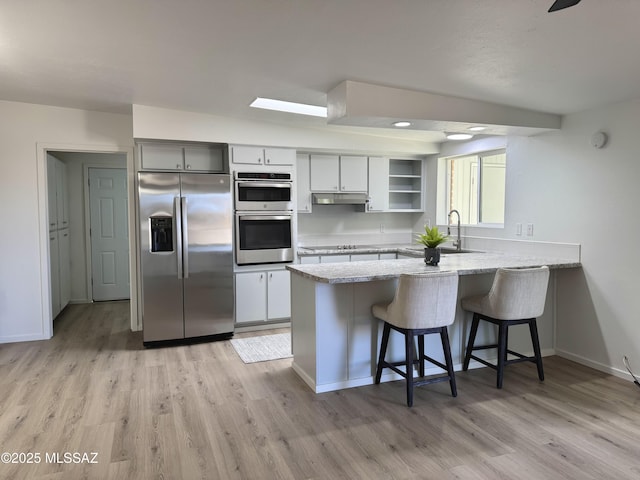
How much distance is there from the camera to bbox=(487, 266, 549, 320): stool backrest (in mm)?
3213

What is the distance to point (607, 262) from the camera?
11.8 feet

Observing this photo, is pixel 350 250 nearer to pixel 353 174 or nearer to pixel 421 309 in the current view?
pixel 353 174

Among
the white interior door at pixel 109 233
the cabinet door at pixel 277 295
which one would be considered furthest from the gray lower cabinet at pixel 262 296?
the white interior door at pixel 109 233

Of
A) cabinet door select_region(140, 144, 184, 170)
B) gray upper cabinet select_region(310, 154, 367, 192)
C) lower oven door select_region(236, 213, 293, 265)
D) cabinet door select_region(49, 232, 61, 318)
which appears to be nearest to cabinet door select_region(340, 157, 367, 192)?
gray upper cabinet select_region(310, 154, 367, 192)

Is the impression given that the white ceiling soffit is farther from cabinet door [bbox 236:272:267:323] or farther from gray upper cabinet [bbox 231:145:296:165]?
cabinet door [bbox 236:272:267:323]

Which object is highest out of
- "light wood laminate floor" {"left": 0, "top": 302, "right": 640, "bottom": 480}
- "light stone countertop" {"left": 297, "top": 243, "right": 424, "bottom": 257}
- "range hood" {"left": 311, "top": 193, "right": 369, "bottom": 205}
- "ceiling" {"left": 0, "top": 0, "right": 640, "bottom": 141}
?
"ceiling" {"left": 0, "top": 0, "right": 640, "bottom": 141}

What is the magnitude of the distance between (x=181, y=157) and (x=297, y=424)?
3272 mm

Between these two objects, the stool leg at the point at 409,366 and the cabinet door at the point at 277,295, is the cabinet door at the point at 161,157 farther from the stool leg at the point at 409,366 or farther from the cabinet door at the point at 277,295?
the stool leg at the point at 409,366

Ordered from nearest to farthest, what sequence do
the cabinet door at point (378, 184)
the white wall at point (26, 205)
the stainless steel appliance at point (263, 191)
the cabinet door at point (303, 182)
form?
1. the white wall at point (26, 205)
2. the stainless steel appliance at point (263, 191)
3. the cabinet door at point (303, 182)
4. the cabinet door at point (378, 184)

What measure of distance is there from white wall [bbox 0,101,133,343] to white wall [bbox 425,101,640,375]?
4.66 meters

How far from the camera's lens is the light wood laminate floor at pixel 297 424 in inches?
90.2

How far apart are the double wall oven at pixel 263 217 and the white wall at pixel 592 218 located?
2477 millimetres

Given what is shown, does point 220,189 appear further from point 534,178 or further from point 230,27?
point 534,178

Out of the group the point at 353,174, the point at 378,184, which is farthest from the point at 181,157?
the point at 378,184
